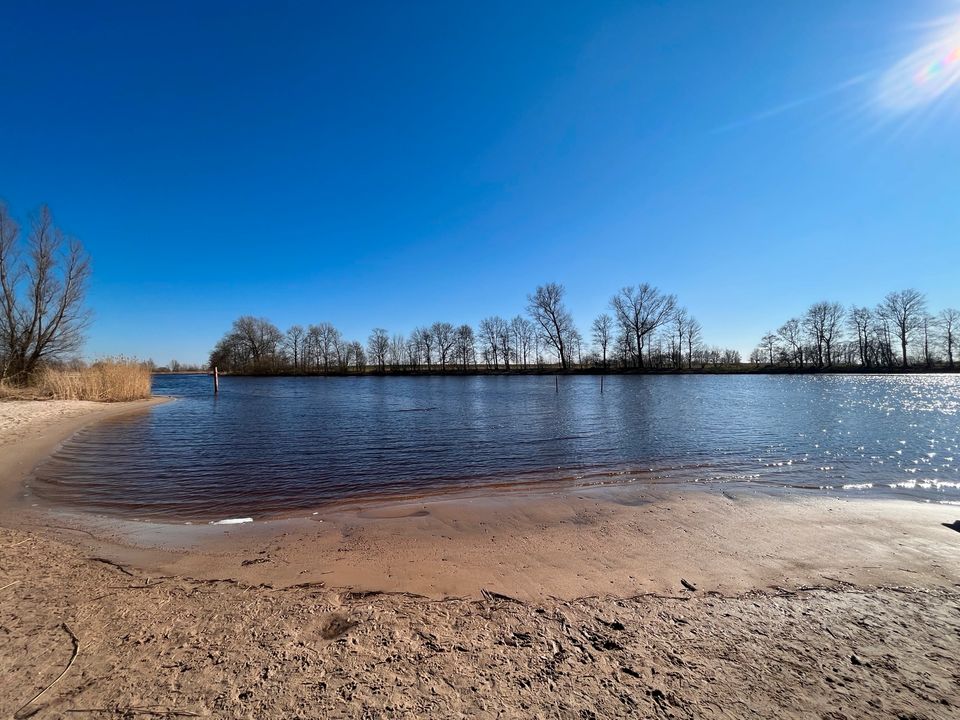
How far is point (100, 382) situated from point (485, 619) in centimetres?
3241

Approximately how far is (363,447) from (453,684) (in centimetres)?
1011

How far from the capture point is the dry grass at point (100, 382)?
22.3m

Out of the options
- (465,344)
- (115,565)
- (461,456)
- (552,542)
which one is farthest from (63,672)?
(465,344)

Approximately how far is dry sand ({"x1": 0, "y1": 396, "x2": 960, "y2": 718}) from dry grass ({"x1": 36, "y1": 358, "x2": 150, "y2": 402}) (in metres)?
24.5

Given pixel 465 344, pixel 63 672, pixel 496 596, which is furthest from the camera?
pixel 465 344

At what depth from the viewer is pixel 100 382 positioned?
24.4 meters

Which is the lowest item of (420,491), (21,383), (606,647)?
(420,491)

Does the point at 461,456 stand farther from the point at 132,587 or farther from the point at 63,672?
the point at 63,672

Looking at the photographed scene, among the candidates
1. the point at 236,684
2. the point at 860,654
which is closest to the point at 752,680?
the point at 860,654

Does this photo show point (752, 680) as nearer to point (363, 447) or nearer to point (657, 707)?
point (657, 707)

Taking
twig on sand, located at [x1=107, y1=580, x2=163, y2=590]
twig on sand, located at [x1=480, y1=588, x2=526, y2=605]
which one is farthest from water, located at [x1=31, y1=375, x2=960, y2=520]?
twig on sand, located at [x1=480, y1=588, x2=526, y2=605]

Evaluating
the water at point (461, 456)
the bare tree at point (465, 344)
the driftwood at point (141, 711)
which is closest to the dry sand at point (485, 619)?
the driftwood at point (141, 711)

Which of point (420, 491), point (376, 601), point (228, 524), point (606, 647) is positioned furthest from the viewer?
point (420, 491)

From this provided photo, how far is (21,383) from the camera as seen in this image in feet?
74.4
